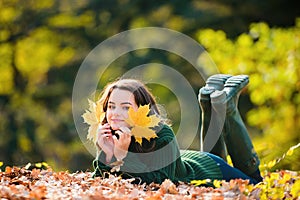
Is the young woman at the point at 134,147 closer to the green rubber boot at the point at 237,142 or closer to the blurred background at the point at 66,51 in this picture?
the green rubber boot at the point at 237,142

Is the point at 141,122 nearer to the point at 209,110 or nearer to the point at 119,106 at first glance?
the point at 119,106

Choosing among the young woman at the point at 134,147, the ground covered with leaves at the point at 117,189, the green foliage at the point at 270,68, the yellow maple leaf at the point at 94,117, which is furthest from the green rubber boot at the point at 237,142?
the green foliage at the point at 270,68

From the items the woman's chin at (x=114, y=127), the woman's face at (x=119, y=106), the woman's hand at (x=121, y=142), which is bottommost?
the woman's hand at (x=121, y=142)

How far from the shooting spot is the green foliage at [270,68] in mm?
6324

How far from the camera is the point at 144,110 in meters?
3.24

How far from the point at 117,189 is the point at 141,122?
532mm

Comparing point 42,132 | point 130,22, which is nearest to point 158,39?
point 130,22

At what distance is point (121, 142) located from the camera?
3172mm

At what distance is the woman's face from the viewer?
3.26 meters

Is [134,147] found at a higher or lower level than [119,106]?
lower

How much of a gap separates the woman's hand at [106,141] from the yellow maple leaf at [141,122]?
0.34 ft

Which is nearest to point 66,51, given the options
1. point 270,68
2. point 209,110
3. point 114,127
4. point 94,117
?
point 270,68

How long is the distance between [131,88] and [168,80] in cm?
676

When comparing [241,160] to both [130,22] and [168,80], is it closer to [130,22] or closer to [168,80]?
[168,80]
